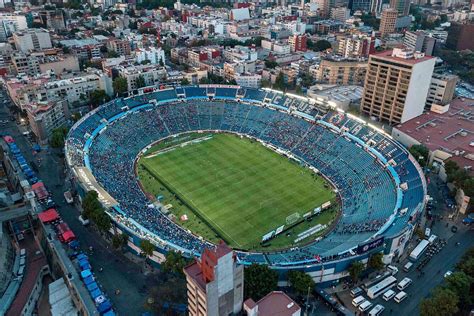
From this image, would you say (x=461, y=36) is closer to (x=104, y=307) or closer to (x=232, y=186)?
(x=232, y=186)

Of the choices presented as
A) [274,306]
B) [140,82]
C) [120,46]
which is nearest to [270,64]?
[140,82]

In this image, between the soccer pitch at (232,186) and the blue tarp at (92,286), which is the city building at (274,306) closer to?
the soccer pitch at (232,186)

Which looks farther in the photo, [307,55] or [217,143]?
[307,55]

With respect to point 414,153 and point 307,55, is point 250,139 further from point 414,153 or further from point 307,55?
point 307,55

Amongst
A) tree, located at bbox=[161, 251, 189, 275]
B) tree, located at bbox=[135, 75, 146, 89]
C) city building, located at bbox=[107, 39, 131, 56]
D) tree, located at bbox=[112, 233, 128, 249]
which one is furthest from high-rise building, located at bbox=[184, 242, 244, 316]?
city building, located at bbox=[107, 39, 131, 56]

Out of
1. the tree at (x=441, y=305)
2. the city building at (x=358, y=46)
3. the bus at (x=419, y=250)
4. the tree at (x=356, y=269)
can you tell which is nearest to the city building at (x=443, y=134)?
the bus at (x=419, y=250)

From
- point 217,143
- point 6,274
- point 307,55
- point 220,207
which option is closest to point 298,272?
point 220,207

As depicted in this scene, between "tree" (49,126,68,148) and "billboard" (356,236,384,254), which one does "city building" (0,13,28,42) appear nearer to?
"tree" (49,126,68,148)

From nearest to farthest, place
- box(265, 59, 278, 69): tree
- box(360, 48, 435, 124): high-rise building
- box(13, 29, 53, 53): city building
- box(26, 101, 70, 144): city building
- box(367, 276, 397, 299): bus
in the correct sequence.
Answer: box(367, 276, 397, 299): bus
box(26, 101, 70, 144): city building
box(360, 48, 435, 124): high-rise building
box(13, 29, 53, 53): city building
box(265, 59, 278, 69): tree
